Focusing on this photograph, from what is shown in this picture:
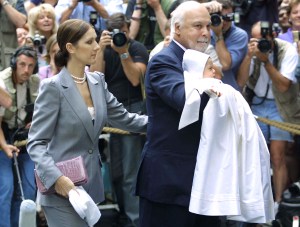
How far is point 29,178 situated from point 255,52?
245cm

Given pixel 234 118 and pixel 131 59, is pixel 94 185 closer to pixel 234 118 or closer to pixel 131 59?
pixel 234 118

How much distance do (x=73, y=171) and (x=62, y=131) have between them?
0.87ft

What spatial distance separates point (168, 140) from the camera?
530 cm

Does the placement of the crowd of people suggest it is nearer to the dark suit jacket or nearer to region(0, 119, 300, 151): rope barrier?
the dark suit jacket

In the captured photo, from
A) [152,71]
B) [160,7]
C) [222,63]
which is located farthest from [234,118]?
[160,7]

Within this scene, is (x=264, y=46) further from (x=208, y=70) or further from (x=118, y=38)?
(x=208, y=70)

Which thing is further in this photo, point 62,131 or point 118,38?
point 118,38

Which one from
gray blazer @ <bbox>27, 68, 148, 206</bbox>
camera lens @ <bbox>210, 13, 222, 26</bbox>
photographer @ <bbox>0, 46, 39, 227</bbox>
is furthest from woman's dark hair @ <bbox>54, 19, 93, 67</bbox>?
camera lens @ <bbox>210, 13, 222, 26</bbox>

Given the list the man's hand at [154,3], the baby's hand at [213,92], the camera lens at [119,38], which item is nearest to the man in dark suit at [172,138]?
the baby's hand at [213,92]

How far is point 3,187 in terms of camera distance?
25.1ft

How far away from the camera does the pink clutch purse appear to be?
5.11 m

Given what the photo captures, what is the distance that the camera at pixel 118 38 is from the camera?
25.7ft

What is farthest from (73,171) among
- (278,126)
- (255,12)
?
(255,12)

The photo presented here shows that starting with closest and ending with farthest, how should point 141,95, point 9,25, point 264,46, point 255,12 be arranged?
point 264,46
point 141,95
point 9,25
point 255,12
